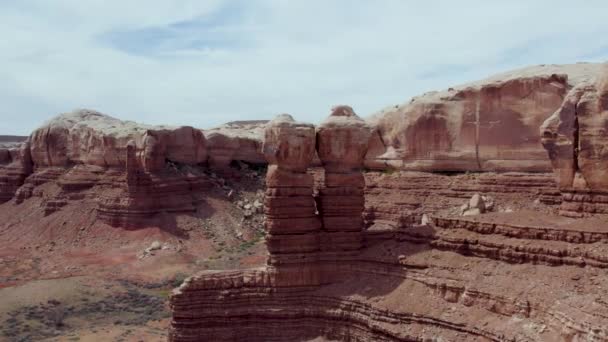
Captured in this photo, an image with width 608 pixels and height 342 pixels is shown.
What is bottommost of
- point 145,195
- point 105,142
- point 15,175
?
point 145,195

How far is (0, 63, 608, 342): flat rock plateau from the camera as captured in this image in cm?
1426

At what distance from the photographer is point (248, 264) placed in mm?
36156

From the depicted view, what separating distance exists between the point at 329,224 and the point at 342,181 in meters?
1.42

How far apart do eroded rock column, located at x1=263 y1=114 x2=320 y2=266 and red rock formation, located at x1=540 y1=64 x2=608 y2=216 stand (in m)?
7.40

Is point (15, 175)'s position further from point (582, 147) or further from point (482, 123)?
point (582, 147)

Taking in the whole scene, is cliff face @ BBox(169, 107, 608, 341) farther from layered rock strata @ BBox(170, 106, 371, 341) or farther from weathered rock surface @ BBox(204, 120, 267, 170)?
weathered rock surface @ BBox(204, 120, 267, 170)

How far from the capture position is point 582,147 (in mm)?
16078

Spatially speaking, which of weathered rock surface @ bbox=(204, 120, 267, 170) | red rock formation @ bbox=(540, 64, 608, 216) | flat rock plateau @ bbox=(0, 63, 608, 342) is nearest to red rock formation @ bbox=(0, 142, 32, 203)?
flat rock plateau @ bbox=(0, 63, 608, 342)

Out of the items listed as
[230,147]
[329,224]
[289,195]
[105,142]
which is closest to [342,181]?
[329,224]

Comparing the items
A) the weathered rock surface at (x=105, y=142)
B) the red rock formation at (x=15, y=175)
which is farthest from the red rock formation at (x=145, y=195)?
the red rock formation at (x=15, y=175)

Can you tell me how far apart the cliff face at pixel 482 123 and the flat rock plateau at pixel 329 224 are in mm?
115

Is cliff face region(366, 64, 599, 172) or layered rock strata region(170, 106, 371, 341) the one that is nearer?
layered rock strata region(170, 106, 371, 341)

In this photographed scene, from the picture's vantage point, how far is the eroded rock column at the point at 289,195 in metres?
17.1

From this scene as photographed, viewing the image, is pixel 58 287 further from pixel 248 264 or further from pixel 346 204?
pixel 346 204
